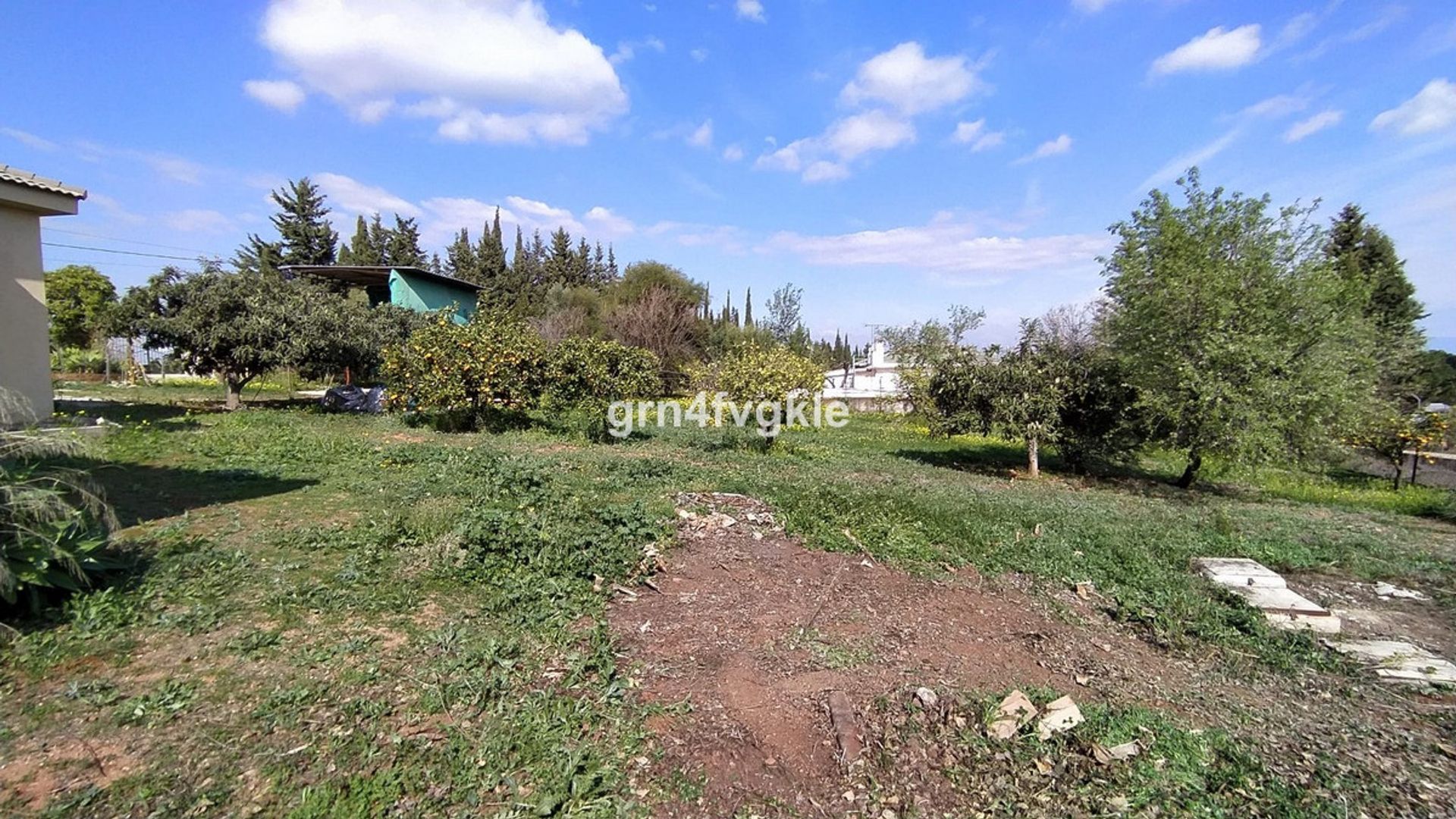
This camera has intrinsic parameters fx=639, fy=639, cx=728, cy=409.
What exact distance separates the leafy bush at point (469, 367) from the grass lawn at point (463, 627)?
4054 mm

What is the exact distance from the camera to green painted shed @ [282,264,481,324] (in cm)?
2491

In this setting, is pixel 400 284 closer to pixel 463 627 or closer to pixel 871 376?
pixel 871 376

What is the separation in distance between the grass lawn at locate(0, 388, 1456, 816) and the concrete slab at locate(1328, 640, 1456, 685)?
0.26m

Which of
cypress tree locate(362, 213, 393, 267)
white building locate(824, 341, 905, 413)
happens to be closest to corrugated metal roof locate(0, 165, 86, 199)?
white building locate(824, 341, 905, 413)

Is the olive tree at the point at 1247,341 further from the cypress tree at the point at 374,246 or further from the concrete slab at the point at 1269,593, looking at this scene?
the cypress tree at the point at 374,246

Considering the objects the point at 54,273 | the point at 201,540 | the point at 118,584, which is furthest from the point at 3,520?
the point at 54,273

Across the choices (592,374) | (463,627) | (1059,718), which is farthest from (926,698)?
(592,374)

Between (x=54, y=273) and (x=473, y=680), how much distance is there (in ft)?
151

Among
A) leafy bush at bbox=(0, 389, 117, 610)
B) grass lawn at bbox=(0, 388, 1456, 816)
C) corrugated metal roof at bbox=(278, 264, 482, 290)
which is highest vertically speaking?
corrugated metal roof at bbox=(278, 264, 482, 290)

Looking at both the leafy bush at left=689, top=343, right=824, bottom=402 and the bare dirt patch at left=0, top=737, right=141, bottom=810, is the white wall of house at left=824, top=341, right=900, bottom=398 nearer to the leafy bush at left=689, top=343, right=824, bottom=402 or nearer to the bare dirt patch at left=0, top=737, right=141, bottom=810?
the leafy bush at left=689, top=343, right=824, bottom=402

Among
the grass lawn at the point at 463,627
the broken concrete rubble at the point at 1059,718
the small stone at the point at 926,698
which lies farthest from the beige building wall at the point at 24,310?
the broken concrete rubble at the point at 1059,718

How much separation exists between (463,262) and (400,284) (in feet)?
68.0

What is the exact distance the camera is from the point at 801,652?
12.3ft

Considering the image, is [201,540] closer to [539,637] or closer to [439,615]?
[439,615]
